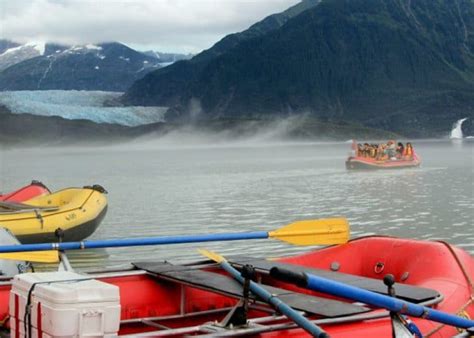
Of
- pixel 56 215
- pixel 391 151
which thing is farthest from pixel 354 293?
pixel 391 151

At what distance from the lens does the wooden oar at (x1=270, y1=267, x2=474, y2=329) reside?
4.05m

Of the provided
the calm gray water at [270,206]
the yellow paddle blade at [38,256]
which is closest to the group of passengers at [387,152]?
the calm gray water at [270,206]

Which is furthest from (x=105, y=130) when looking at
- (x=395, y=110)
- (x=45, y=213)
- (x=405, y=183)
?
(x=45, y=213)

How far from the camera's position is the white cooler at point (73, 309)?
4520mm

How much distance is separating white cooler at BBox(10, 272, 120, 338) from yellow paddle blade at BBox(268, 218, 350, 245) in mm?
2630

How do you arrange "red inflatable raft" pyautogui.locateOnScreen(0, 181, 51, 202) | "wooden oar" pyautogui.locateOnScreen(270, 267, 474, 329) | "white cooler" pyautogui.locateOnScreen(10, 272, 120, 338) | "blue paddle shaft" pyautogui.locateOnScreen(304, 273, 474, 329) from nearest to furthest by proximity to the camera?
"wooden oar" pyautogui.locateOnScreen(270, 267, 474, 329) → "blue paddle shaft" pyautogui.locateOnScreen(304, 273, 474, 329) → "white cooler" pyautogui.locateOnScreen(10, 272, 120, 338) → "red inflatable raft" pyautogui.locateOnScreen(0, 181, 51, 202)

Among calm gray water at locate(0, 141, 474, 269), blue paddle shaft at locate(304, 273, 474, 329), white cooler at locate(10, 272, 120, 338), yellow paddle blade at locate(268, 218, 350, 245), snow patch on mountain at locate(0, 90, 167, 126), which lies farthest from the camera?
snow patch on mountain at locate(0, 90, 167, 126)

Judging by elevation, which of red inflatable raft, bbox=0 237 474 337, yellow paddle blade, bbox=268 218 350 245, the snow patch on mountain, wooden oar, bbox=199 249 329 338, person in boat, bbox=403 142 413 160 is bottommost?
person in boat, bbox=403 142 413 160

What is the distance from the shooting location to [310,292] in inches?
269

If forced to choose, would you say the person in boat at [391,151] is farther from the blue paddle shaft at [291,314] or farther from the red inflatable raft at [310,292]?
the blue paddle shaft at [291,314]

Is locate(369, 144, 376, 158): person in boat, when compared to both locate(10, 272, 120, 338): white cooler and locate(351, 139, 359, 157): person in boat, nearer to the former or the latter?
locate(351, 139, 359, 157): person in boat

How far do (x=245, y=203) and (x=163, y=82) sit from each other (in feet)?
555

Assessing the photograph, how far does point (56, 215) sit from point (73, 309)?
8.88m

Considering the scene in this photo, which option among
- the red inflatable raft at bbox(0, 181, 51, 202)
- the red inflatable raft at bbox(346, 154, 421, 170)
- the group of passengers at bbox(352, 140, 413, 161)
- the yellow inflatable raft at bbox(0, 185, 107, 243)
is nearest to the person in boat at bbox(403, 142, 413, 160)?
the group of passengers at bbox(352, 140, 413, 161)
